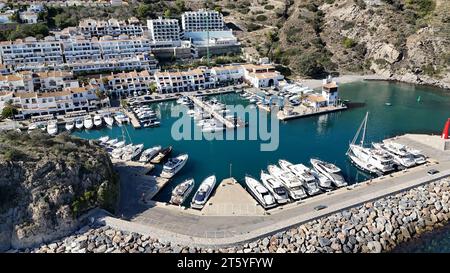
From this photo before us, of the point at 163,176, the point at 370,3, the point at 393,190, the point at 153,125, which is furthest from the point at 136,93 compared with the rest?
the point at 370,3

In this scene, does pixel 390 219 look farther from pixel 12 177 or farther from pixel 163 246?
pixel 12 177

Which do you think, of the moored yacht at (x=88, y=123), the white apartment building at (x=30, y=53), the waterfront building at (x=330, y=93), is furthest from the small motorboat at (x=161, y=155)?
the white apartment building at (x=30, y=53)

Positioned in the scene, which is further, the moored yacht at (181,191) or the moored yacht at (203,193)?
the moored yacht at (181,191)

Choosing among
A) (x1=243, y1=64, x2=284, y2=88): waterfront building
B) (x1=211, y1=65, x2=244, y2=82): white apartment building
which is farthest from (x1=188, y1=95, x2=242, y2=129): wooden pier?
(x1=243, y1=64, x2=284, y2=88): waterfront building

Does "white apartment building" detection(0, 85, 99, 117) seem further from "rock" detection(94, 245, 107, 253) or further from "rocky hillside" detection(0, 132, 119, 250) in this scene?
"rock" detection(94, 245, 107, 253)

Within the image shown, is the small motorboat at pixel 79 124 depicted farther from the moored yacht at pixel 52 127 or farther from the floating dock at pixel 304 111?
the floating dock at pixel 304 111

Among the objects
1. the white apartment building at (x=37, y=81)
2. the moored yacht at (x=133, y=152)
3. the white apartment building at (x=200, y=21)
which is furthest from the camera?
the white apartment building at (x=200, y=21)

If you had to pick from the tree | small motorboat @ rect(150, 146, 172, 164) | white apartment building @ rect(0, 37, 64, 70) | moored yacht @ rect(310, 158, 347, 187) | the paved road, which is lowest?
the paved road

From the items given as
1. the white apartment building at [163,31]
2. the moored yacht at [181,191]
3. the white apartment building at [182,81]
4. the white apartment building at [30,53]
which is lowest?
the moored yacht at [181,191]
